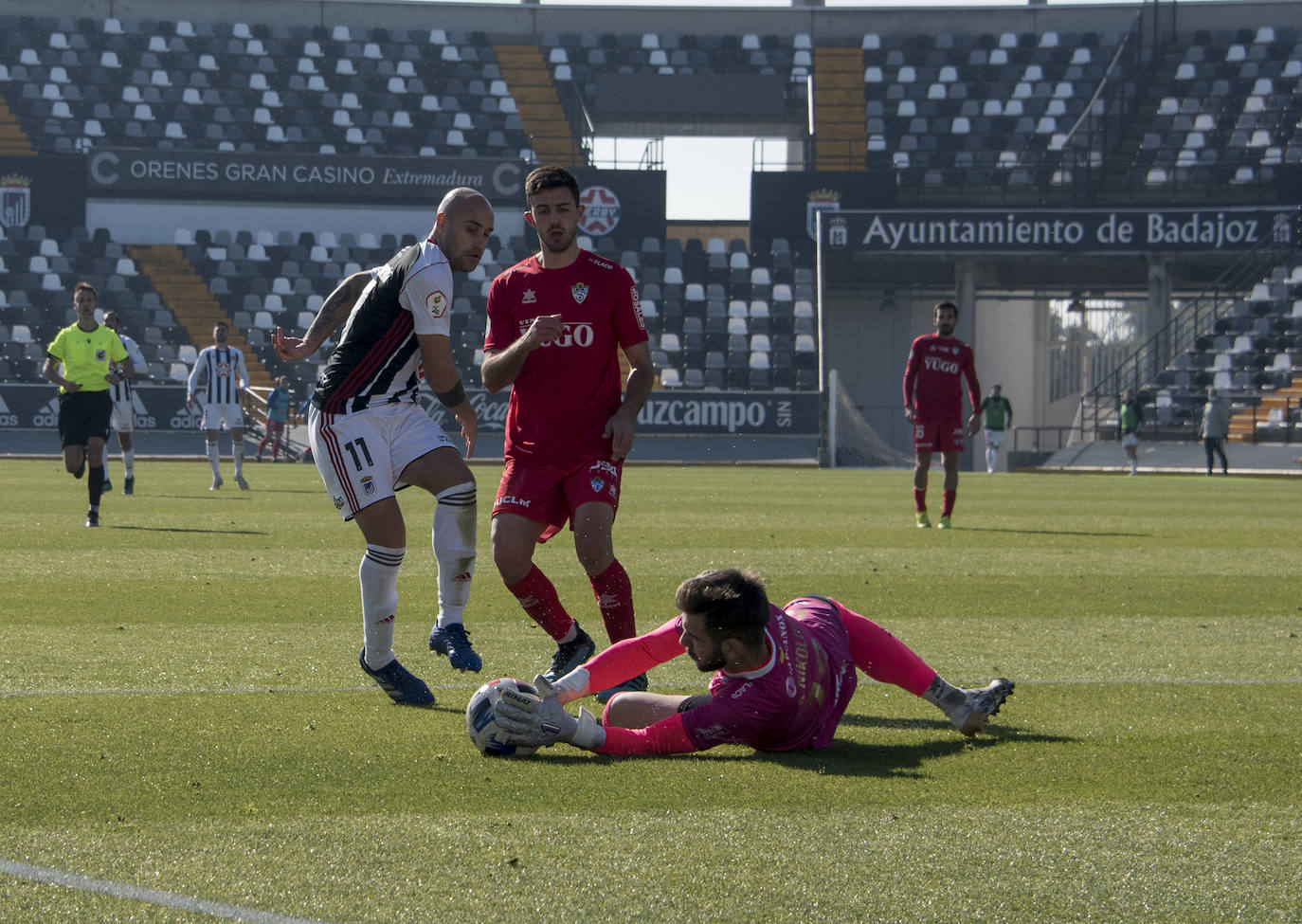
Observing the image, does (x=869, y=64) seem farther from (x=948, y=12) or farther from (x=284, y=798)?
(x=284, y=798)

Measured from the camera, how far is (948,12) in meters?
42.1

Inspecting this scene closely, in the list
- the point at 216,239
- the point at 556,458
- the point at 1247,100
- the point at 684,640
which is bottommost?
the point at 684,640

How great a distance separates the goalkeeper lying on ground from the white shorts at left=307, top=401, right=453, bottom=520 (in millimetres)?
1288

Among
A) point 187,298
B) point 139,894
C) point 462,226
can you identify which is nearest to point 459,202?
point 462,226

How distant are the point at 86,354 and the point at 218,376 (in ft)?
19.7

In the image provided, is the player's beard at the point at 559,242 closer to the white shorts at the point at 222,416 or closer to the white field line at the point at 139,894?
the white field line at the point at 139,894

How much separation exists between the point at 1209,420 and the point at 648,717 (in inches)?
990

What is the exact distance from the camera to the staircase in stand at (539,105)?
39478 mm

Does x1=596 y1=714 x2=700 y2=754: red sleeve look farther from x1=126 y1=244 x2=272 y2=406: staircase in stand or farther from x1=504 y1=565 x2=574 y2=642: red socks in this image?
x1=126 y1=244 x2=272 y2=406: staircase in stand

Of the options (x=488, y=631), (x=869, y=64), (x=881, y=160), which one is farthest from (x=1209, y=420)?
(x=488, y=631)

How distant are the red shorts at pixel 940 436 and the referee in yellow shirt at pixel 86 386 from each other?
7.28 meters

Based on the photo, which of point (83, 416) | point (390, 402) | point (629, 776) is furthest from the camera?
point (83, 416)

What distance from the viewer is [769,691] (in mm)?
4531

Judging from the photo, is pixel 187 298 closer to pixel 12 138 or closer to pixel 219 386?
pixel 12 138
